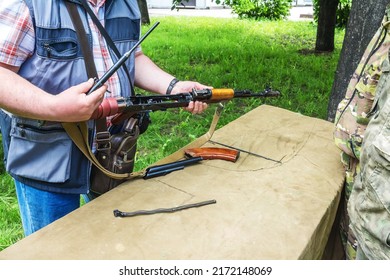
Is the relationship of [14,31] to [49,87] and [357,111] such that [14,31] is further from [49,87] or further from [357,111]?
[357,111]

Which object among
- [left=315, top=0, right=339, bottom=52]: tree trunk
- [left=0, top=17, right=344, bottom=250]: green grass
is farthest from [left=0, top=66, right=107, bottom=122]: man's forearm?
[left=315, top=0, right=339, bottom=52]: tree trunk

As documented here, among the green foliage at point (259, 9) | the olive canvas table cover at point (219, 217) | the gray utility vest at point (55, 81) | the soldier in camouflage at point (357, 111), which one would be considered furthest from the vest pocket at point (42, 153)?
the green foliage at point (259, 9)

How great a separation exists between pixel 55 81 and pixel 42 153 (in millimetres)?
269

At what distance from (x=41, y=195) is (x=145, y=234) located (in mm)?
454

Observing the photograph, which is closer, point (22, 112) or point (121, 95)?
A: point (22, 112)

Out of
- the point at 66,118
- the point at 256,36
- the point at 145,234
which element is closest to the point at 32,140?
the point at 66,118

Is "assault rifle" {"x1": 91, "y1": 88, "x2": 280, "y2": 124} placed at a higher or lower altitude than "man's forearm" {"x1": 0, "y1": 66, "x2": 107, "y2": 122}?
lower

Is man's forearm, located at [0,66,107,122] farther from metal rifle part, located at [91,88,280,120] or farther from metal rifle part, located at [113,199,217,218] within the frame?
metal rifle part, located at [113,199,217,218]

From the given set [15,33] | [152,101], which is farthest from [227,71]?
[15,33]

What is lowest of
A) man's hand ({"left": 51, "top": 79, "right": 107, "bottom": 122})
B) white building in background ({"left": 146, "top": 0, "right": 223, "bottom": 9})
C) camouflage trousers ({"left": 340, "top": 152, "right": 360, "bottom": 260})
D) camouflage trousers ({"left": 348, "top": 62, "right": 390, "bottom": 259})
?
camouflage trousers ({"left": 340, "top": 152, "right": 360, "bottom": 260})

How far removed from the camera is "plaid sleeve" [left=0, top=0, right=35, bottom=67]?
1.26m

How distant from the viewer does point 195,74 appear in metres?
5.48

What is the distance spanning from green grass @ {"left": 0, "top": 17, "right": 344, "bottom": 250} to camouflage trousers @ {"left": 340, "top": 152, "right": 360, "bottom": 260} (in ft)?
5.72
